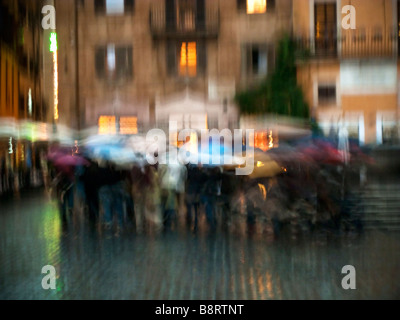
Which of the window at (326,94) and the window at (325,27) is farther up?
the window at (325,27)

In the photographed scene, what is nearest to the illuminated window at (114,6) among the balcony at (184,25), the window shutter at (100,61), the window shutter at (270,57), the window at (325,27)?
the balcony at (184,25)

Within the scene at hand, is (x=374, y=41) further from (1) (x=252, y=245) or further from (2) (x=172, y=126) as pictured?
(1) (x=252, y=245)

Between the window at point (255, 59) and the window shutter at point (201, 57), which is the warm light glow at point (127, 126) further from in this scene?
the window at point (255, 59)

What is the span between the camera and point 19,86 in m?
22.4

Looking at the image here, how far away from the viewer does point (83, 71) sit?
22031mm

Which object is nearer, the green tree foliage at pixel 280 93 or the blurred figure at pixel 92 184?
the blurred figure at pixel 92 184

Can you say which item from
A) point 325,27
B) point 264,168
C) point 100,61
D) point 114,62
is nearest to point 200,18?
point 114,62

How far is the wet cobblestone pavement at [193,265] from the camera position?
650 centimetres

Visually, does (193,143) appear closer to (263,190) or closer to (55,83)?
(263,190)

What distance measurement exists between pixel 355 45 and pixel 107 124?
A: 8.27 meters

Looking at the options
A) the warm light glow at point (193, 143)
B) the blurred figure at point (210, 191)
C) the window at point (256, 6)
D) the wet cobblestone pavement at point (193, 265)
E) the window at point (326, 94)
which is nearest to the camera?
the wet cobblestone pavement at point (193, 265)

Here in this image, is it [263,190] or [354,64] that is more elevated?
[354,64]
